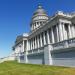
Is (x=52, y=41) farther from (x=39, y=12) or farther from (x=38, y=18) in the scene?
(x=39, y=12)

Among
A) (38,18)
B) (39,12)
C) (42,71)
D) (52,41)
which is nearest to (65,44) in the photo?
(42,71)

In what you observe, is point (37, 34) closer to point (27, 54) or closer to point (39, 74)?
point (27, 54)

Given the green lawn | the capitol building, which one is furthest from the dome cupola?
the green lawn

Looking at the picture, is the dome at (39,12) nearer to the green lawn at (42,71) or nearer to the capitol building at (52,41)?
the capitol building at (52,41)

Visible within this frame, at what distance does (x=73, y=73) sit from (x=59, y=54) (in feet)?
→ 33.7

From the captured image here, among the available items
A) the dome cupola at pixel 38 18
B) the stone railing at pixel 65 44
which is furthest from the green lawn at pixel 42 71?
the dome cupola at pixel 38 18

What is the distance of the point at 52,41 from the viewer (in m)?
53.3

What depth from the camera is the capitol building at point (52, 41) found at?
24.9m

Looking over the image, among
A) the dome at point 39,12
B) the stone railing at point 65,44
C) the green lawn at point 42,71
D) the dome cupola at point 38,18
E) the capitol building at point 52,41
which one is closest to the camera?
the green lawn at point 42,71

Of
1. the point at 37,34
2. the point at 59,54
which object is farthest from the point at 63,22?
the point at 59,54

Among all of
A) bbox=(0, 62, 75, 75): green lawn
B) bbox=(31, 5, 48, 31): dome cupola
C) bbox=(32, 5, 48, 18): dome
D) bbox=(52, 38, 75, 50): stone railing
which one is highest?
bbox=(32, 5, 48, 18): dome

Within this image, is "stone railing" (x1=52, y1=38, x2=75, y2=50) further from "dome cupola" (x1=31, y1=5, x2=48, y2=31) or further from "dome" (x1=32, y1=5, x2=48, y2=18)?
"dome" (x1=32, y1=5, x2=48, y2=18)

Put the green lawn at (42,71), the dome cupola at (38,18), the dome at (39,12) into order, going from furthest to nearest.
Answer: the dome at (39,12) < the dome cupola at (38,18) < the green lawn at (42,71)

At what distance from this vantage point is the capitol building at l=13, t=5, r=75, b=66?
81.8 ft
